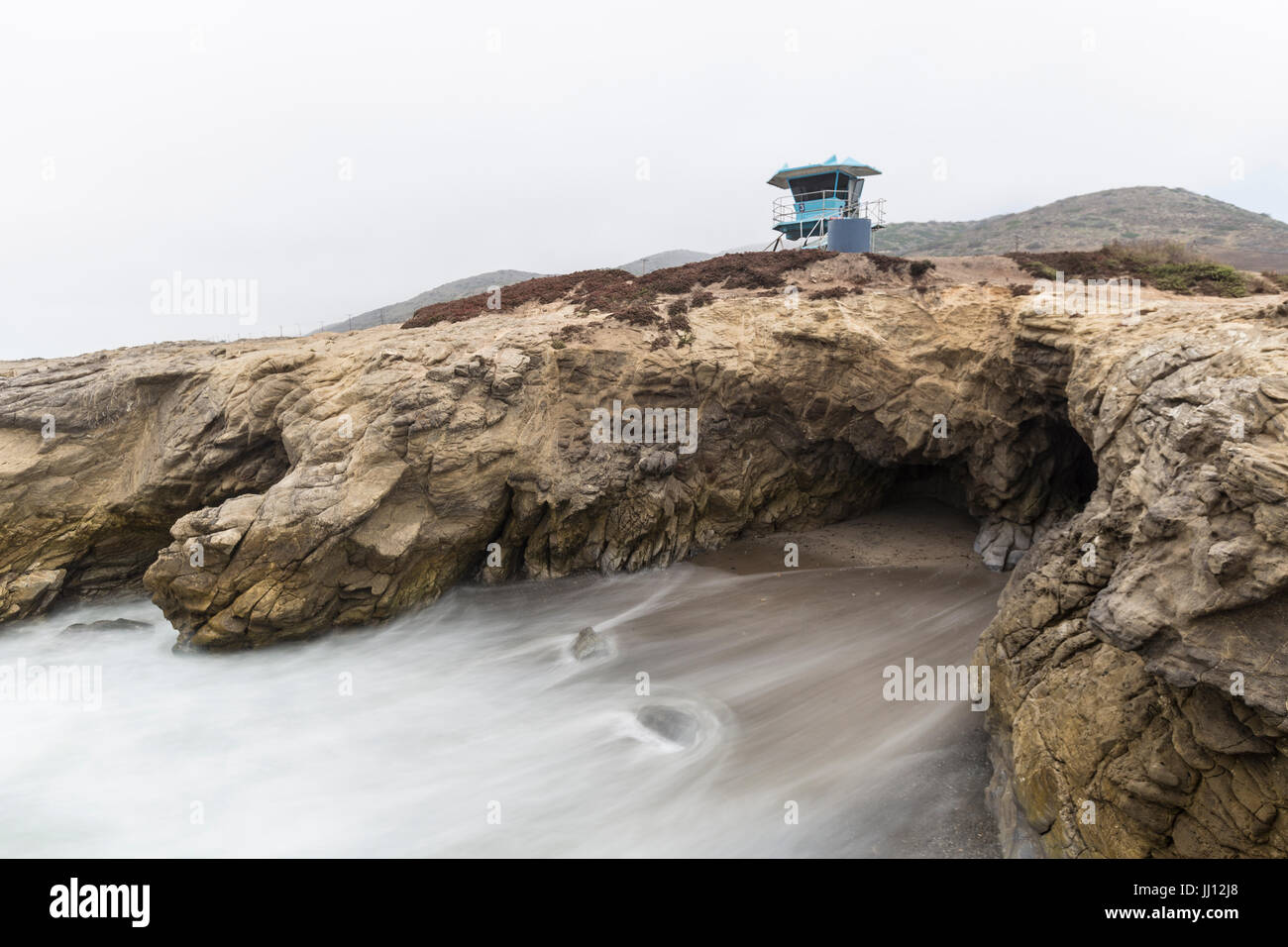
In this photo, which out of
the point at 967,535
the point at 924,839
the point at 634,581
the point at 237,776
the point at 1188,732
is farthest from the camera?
the point at 967,535

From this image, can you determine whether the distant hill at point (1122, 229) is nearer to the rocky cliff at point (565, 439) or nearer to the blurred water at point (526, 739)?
the rocky cliff at point (565, 439)

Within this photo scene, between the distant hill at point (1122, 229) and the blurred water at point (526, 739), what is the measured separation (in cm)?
4420

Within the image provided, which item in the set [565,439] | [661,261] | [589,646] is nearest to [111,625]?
[565,439]

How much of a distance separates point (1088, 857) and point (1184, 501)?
360 cm

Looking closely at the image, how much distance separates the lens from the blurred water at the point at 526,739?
27.8 feet

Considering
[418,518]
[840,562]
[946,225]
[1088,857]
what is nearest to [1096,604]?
[1088,857]

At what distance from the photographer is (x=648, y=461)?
16.5m

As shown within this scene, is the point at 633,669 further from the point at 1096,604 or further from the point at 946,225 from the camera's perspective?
the point at 946,225

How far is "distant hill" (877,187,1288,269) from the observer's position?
52.7 metres

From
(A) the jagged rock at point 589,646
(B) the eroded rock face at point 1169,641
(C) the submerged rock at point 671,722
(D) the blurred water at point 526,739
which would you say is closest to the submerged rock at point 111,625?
(D) the blurred water at point 526,739

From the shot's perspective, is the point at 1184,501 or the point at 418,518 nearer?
the point at 1184,501

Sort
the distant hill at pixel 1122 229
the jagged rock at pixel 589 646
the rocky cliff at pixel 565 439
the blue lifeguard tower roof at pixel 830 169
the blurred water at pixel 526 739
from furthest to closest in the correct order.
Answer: the distant hill at pixel 1122 229, the blue lifeguard tower roof at pixel 830 169, the rocky cliff at pixel 565 439, the jagged rock at pixel 589 646, the blurred water at pixel 526 739

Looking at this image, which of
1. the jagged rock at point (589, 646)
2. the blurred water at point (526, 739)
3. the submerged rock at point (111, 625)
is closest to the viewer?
the blurred water at point (526, 739)

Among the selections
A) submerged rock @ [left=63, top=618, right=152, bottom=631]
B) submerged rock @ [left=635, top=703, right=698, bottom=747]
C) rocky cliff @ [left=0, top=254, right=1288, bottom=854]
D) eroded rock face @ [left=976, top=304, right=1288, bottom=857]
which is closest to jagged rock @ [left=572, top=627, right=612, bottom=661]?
submerged rock @ [left=635, top=703, right=698, bottom=747]
